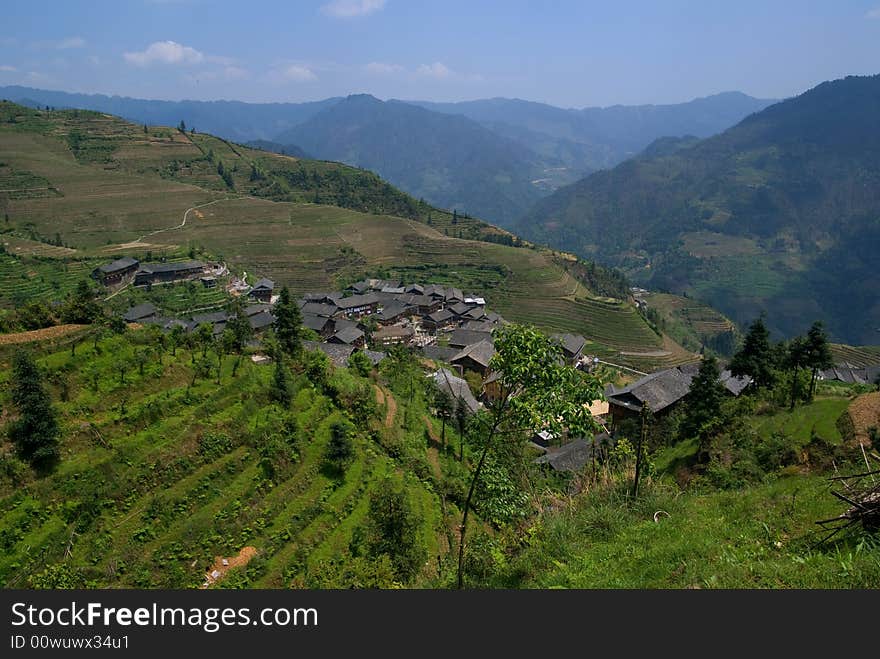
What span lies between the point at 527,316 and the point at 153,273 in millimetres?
46546

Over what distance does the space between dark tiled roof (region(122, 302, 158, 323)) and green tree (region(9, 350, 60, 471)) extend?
37897 millimetres

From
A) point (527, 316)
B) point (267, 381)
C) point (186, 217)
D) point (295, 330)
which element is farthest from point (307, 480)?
point (186, 217)

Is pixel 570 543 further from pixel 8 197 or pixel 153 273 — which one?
pixel 8 197

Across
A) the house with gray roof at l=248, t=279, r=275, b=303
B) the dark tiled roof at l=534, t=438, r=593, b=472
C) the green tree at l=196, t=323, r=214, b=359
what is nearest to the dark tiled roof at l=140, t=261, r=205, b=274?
the house with gray roof at l=248, t=279, r=275, b=303

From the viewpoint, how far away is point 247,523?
12641mm

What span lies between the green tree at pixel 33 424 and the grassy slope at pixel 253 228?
45012mm

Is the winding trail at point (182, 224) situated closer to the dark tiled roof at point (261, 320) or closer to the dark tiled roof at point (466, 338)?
the dark tiled roof at point (261, 320)

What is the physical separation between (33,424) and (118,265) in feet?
170

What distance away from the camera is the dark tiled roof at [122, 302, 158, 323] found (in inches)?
1787

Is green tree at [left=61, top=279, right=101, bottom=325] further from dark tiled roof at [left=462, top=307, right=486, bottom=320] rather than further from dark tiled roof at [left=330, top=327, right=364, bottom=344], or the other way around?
dark tiled roof at [left=462, top=307, right=486, bottom=320]

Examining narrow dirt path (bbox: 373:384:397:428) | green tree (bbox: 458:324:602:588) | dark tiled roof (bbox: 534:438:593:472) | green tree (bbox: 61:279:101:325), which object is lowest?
dark tiled roof (bbox: 534:438:593:472)

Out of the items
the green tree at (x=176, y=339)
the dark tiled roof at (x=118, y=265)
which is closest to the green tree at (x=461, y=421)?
the green tree at (x=176, y=339)

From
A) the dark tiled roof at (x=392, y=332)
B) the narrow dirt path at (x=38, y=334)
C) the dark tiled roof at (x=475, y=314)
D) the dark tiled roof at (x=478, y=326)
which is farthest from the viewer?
Result: the dark tiled roof at (x=475, y=314)

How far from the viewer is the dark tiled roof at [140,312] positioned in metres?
45.4
